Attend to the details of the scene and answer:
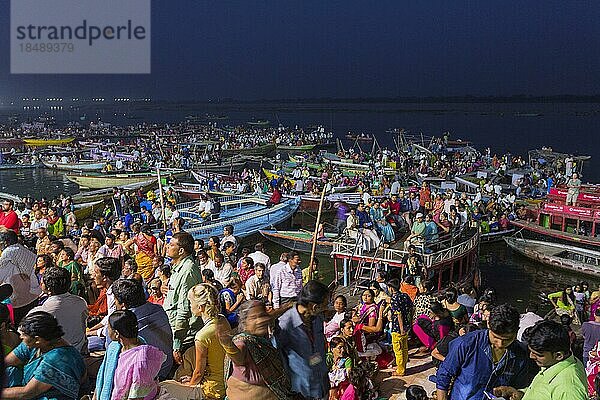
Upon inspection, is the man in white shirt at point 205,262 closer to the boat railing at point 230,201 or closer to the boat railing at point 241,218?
the boat railing at point 241,218

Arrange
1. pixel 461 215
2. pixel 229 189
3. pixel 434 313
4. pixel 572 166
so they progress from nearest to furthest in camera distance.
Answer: pixel 434 313 < pixel 461 215 < pixel 229 189 < pixel 572 166

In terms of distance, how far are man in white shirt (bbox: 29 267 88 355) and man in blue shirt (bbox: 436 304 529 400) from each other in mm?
3086

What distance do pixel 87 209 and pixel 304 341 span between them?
19.4 metres

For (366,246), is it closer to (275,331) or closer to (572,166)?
(275,331)

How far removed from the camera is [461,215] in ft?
53.9

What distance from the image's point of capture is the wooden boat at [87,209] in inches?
833

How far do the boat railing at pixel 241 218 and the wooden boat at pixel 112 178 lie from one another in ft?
33.8

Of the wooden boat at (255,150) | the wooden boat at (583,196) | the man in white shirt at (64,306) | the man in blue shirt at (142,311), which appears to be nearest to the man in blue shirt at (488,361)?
the man in blue shirt at (142,311)

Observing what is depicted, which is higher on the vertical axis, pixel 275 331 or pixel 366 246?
pixel 275 331

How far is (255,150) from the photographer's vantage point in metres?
47.2

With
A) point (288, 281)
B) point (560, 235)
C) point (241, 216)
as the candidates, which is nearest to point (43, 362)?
point (288, 281)

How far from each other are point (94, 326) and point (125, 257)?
2.49m

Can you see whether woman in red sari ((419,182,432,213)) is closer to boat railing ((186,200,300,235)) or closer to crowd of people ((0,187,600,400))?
boat railing ((186,200,300,235))

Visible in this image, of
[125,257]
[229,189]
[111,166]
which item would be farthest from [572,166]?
[125,257]
